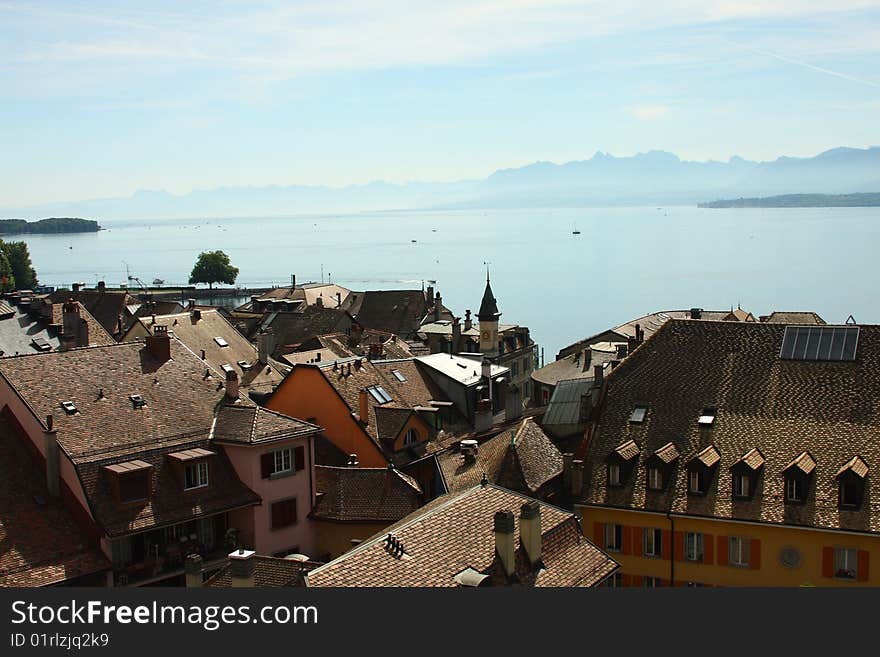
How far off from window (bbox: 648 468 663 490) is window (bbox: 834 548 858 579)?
19.8ft

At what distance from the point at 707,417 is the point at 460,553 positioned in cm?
1569

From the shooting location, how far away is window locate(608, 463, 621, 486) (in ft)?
120

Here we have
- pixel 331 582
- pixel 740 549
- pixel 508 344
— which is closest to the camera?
pixel 331 582

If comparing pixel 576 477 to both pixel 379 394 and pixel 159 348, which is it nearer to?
pixel 379 394

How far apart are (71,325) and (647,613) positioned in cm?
4514

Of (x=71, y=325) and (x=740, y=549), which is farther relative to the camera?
(x=71, y=325)

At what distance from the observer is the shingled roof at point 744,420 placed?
33.6m

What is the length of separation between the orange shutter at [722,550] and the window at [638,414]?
18.0 ft

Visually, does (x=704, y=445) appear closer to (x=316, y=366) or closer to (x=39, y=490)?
(x=316, y=366)

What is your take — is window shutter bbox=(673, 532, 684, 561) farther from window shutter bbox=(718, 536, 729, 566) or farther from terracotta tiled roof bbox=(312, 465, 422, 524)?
terracotta tiled roof bbox=(312, 465, 422, 524)

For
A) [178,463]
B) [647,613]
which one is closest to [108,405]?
[178,463]

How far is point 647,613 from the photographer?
1612cm

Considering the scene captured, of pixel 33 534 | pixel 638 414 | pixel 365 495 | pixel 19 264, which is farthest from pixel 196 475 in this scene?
pixel 19 264

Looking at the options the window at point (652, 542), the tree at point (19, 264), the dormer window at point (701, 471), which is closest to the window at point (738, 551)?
the dormer window at point (701, 471)
